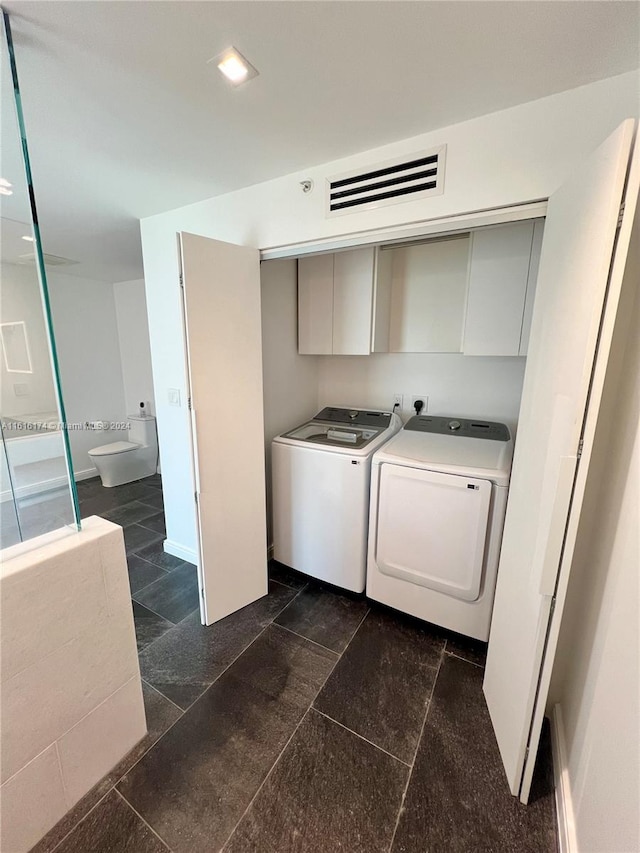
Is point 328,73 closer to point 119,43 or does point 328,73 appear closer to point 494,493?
point 119,43

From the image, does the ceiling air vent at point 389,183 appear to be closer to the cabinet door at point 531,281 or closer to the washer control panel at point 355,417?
the cabinet door at point 531,281

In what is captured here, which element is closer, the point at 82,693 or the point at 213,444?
the point at 82,693

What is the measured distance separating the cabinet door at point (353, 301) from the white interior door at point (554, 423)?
1.14m

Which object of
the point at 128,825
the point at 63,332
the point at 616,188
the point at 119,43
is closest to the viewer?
the point at 616,188

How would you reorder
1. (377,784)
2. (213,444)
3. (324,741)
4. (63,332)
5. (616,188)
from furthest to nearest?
(63,332), (213,444), (324,741), (377,784), (616,188)

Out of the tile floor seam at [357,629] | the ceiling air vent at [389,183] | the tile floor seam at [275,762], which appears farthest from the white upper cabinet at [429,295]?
the tile floor seam at [275,762]

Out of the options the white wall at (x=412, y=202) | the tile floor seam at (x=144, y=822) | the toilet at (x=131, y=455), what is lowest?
the tile floor seam at (x=144, y=822)

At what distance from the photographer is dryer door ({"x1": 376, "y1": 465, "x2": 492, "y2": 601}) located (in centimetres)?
166

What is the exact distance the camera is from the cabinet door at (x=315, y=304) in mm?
2383

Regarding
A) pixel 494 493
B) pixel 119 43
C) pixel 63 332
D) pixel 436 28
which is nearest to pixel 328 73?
pixel 436 28

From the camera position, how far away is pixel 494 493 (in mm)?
1614

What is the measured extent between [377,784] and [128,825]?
2.73 feet

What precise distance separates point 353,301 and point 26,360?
1792mm

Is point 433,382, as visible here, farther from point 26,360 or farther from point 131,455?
point 131,455
